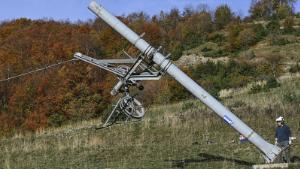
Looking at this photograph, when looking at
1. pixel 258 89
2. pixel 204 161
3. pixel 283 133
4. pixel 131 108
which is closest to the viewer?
pixel 131 108

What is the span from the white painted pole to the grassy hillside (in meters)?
1.84

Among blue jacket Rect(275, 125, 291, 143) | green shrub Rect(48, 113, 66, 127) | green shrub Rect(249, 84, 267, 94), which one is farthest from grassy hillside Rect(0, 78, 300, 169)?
green shrub Rect(48, 113, 66, 127)

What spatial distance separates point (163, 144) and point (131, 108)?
887cm

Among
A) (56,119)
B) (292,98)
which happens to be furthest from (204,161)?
(56,119)

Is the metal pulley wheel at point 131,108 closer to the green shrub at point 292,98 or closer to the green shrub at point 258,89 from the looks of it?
the green shrub at point 292,98

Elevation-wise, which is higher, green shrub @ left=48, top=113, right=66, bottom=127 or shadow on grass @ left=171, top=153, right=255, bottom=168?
green shrub @ left=48, top=113, right=66, bottom=127

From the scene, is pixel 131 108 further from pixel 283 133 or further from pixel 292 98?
pixel 292 98

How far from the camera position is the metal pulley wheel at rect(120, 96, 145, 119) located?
15.7 meters

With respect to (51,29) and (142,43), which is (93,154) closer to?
(142,43)

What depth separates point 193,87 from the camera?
16.0 metres

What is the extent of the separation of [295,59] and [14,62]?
37.1m

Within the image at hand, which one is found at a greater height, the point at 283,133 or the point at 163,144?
the point at 163,144

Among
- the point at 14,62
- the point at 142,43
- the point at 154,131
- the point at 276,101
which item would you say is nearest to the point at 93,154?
the point at 154,131

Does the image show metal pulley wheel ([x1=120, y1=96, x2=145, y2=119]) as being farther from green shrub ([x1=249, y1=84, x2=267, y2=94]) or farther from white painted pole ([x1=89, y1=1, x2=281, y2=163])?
green shrub ([x1=249, y1=84, x2=267, y2=94])
